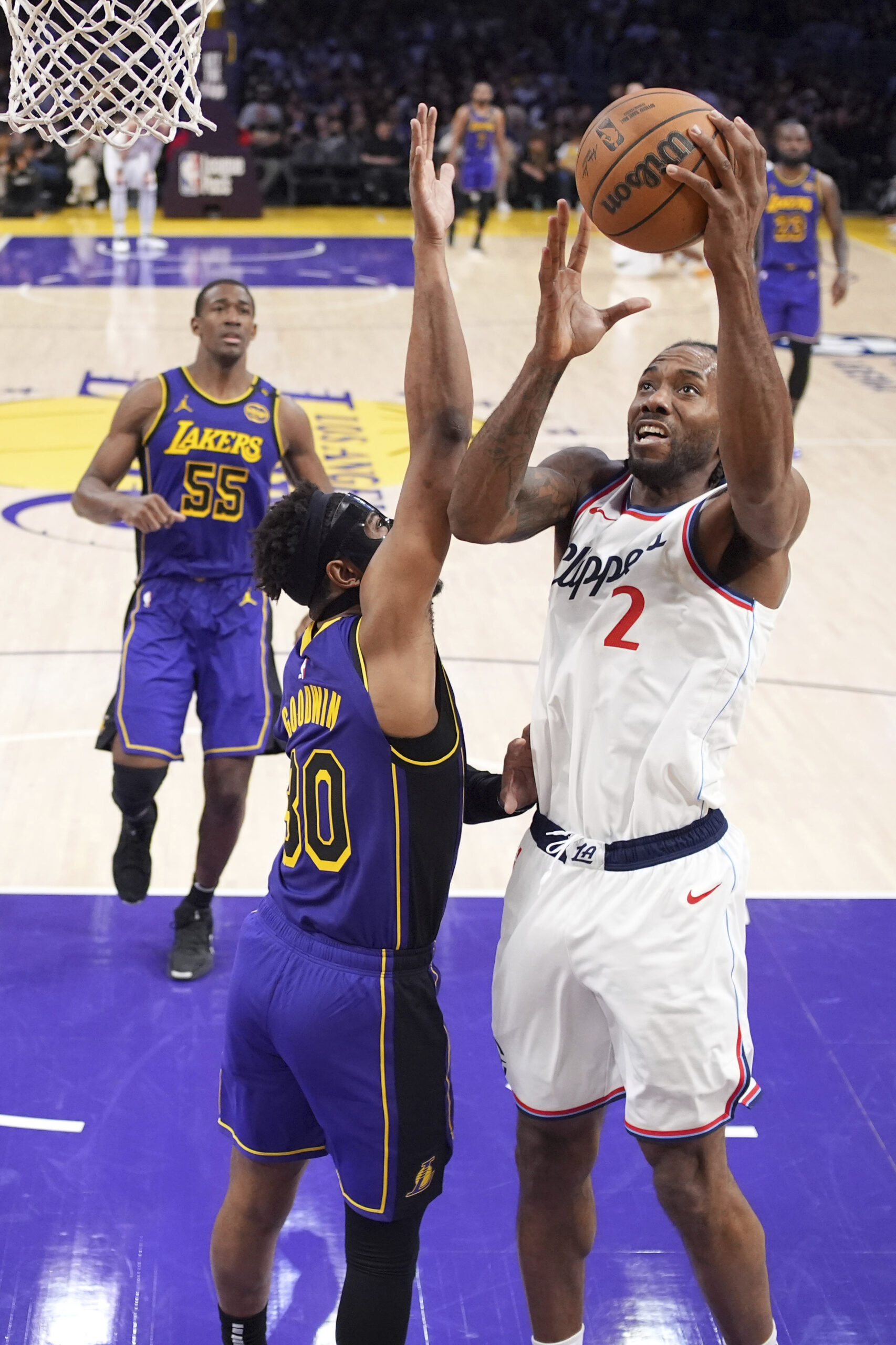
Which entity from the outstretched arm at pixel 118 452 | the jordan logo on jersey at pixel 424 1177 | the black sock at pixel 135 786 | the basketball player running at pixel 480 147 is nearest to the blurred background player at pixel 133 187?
the basketball player running at pixel 480 147

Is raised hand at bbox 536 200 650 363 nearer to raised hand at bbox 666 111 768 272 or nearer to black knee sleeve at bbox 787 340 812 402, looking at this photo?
raised hand at bbox 666 111 768 272

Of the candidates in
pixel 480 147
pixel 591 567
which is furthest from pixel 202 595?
pixel 480 147

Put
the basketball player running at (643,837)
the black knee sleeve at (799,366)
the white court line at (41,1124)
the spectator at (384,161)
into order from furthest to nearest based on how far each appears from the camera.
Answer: the spectator at (384,161), the black knee sleeve at (799,366), the white court line at (41,1124), the basketball player running at (643,837)

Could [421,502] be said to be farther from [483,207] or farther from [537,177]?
[537,177]

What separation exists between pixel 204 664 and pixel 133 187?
50.6ft

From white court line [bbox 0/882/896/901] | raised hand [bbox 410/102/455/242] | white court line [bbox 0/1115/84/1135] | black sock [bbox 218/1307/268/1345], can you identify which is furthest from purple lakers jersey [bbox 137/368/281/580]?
black sock [bbox 218/1307/268/1345]

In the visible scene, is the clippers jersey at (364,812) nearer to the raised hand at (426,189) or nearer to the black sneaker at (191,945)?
the raised hand at (426,189)

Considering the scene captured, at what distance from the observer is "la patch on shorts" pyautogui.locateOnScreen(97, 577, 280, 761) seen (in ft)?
15.2

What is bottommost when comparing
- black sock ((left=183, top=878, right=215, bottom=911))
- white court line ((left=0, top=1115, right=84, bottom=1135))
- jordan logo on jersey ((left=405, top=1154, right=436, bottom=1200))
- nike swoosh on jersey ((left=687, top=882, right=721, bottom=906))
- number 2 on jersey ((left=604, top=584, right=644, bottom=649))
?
white court line ((left=0, top=1115, right=84, bottom=1135))

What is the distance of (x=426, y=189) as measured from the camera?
8.86ft

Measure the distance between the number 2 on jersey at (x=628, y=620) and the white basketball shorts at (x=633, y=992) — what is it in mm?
436

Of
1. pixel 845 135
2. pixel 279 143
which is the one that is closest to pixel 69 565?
pixel 279 143

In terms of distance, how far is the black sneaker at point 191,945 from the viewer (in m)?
4.63

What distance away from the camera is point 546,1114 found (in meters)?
2.96
